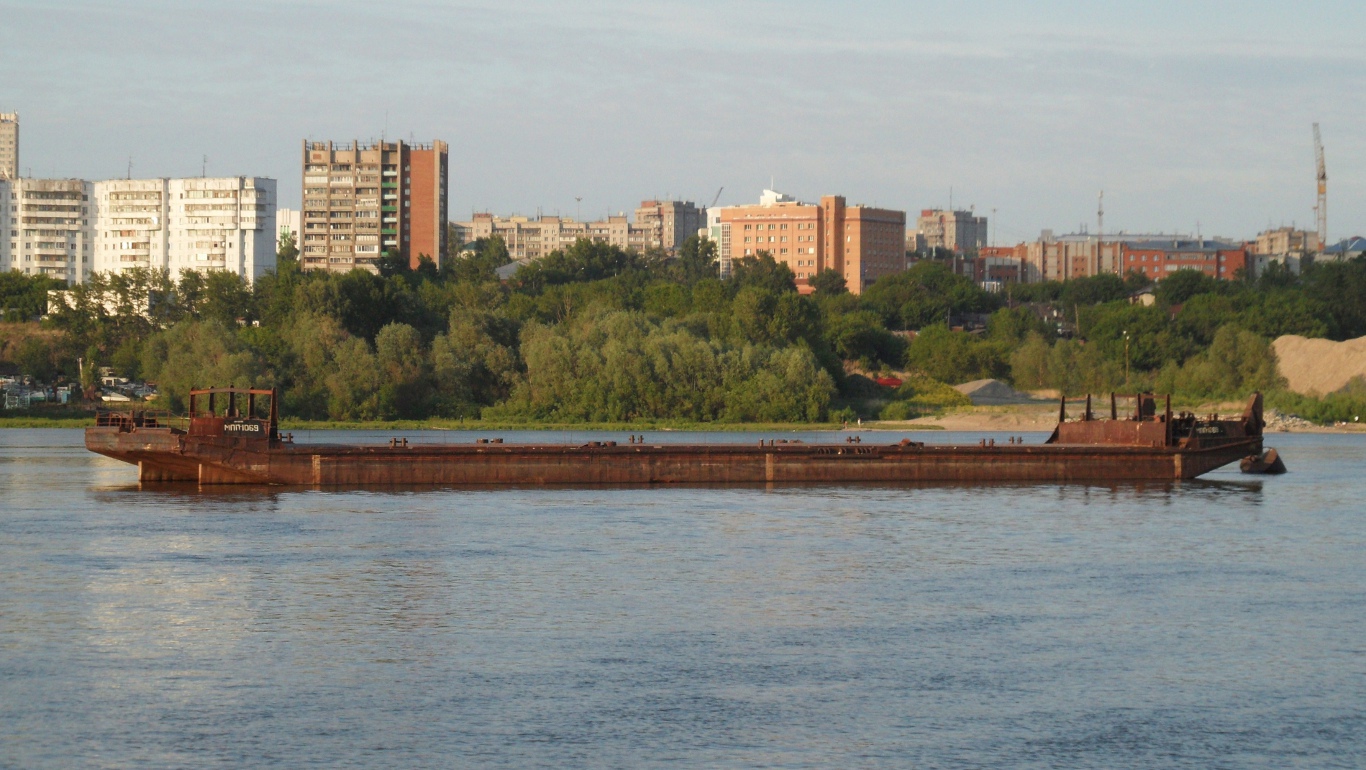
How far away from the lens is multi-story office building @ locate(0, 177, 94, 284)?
148 meters

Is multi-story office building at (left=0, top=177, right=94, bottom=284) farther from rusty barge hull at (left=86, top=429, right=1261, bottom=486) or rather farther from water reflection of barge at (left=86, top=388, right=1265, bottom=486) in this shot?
water reflection of barge at (left=86, top=388, right=1265, bottom=486)

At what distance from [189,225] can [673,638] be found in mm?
127397

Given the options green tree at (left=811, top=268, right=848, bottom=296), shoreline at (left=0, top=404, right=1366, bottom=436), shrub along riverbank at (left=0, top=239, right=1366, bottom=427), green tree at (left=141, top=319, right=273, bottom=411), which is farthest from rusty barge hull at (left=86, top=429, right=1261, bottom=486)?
green tree at (left=811, top=268, right=848, bottom=296)

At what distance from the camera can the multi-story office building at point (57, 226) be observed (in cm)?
14762

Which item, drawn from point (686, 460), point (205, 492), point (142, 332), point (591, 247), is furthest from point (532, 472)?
point (591, 247)

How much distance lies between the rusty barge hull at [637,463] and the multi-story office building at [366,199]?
119387 millimetres

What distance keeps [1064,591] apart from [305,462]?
2389 centimetres

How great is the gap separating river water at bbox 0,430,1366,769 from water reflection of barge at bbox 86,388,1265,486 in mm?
4350

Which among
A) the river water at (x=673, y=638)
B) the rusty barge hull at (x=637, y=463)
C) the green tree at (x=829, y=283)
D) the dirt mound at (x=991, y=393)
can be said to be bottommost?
the river water at (x=673, y=638)

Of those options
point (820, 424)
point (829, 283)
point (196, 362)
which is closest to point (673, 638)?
point (820, 424)

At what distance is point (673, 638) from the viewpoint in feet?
71.7

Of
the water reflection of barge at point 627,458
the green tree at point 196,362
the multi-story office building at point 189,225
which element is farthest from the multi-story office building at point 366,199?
the water reflection of barge at point 627,458

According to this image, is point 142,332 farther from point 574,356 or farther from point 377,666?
point 377,666

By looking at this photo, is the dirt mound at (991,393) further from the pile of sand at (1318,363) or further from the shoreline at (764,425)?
the pile of sand at (1318,363)
